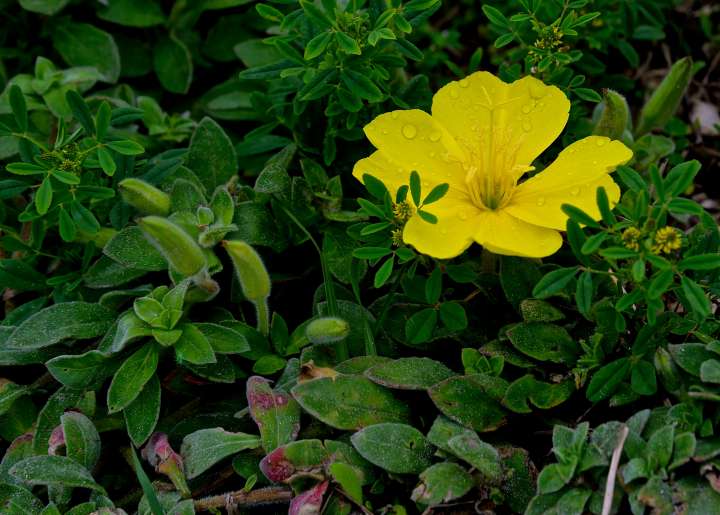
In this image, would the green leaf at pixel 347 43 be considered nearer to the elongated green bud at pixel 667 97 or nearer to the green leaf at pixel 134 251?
the green leaf at pixel 134 251

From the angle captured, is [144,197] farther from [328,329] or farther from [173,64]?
[173,64]

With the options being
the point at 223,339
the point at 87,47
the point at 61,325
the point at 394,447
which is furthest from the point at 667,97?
the point at 87,47

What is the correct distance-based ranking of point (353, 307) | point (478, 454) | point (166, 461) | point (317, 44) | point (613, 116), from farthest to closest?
point (613, 116) < point (353, 307) < point (317, 44) < point (166, 461) < point (478, 454)

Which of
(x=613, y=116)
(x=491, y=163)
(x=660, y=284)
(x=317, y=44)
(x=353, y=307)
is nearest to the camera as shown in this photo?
(x=660, y=284)

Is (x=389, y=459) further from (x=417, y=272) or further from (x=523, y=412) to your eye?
(x=417, y=272)

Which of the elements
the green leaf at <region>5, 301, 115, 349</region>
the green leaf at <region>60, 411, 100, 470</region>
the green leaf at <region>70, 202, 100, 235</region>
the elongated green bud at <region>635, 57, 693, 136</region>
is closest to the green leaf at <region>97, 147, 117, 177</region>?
the green leaf at <region>70, 202, 100, 235</region>

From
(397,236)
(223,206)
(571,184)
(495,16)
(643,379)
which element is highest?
(495,16)
